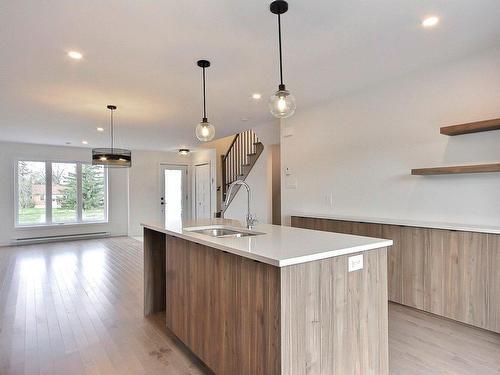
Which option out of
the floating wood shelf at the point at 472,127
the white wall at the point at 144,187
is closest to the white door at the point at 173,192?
the white wall at the point at 144,187

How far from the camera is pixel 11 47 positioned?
257cm

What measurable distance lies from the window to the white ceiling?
11.8 feet

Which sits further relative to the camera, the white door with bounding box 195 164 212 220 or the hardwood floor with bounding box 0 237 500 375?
the white door with bounding box 195 164 212 220

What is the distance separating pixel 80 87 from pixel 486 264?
4531 millimetres

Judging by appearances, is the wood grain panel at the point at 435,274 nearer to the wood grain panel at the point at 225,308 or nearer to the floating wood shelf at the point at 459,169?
the floating wood shelf at the point at 459,169

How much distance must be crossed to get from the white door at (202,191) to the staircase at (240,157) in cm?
55

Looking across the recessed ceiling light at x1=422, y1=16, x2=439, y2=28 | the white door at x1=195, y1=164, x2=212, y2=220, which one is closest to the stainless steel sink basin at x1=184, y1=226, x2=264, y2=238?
the recessed ceiling light at x1=422, y1=16, x2=439, y2=28

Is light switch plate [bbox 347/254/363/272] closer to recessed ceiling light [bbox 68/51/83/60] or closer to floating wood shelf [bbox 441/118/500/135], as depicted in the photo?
floating wood shelf [bbox 441/118/500/135]

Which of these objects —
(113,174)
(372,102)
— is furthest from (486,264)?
(113,174)

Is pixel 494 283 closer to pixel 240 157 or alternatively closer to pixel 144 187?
pixel 240 157

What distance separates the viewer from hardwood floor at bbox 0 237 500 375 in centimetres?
217

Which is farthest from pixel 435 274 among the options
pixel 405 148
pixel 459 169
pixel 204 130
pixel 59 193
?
pixel 59 193

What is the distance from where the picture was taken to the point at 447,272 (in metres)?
2.83

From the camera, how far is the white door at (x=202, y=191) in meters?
8.62
